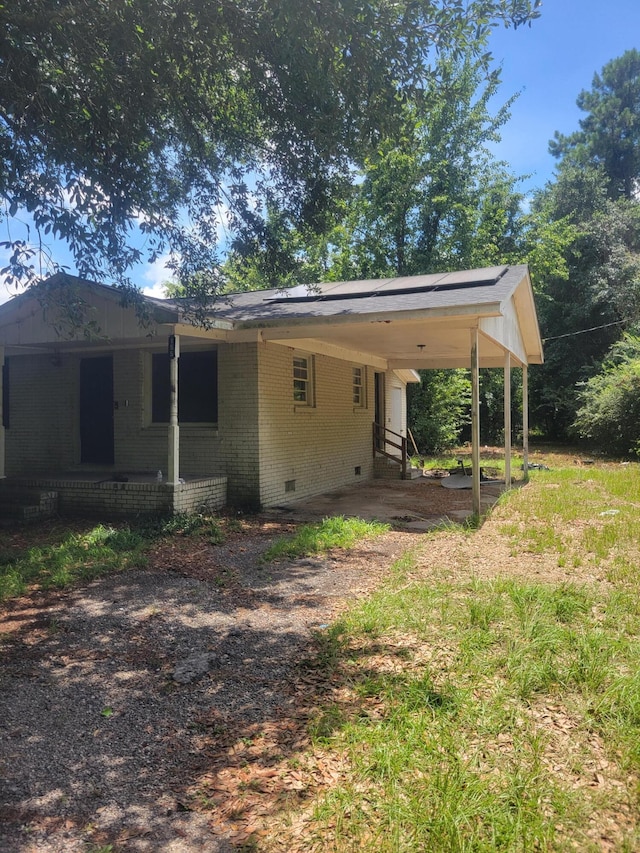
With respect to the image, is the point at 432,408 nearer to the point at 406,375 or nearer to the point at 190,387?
A: the point at 406,375

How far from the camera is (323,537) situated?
7.35 metres

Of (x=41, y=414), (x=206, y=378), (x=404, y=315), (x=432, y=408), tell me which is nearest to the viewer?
(x=404, y=315)

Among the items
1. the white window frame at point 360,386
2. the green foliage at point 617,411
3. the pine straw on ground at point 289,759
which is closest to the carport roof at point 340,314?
the white window frame at point 360,386

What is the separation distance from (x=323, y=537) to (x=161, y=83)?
5.59m

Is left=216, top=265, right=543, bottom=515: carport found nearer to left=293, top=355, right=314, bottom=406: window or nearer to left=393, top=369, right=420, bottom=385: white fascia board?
left=293, top=355, right=314, bottom=406: window

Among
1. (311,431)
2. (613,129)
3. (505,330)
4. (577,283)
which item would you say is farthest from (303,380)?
(613,129)

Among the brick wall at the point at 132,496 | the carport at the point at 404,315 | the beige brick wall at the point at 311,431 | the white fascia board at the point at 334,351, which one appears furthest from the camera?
the white fascia board at the point at 334,351

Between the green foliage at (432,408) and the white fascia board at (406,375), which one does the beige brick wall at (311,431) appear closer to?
the white fascia board at (406,375)

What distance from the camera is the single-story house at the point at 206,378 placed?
27.2ft

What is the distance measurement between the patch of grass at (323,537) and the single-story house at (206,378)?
1.79 m

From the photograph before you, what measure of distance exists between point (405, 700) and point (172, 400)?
19.8 feet

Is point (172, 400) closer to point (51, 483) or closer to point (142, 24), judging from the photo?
point (51, 483)

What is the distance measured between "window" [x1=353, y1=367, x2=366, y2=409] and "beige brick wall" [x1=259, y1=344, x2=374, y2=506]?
16 cm

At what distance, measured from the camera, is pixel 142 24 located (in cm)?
567
